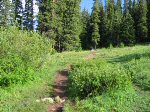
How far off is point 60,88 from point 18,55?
13.5ft

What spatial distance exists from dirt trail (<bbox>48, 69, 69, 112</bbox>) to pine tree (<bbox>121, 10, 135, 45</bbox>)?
4898cm

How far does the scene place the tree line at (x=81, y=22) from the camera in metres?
59.6

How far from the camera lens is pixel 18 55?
26031 millimetres

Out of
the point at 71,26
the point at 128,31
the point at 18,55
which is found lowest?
the point at 18,55

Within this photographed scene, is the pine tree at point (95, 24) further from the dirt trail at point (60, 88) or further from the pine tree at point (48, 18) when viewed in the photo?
the dirt trail at point (60, 88)

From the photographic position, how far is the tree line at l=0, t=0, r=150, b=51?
5956 cm

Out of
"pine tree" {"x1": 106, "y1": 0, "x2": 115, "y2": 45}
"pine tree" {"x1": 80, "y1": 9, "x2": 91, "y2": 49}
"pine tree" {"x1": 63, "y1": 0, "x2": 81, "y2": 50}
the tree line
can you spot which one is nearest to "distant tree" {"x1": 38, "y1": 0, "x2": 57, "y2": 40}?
the tree line

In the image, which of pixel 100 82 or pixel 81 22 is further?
pixel 81 22

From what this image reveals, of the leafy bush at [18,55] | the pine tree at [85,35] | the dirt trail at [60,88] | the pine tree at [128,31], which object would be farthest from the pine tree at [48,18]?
the leafy bush at [18,55]

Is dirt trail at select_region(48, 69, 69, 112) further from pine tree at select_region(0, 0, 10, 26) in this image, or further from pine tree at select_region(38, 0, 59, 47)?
pine tree at select_region(0, 0, 10, 26)

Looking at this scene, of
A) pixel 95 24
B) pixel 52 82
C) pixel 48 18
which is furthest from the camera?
pixel 95 24

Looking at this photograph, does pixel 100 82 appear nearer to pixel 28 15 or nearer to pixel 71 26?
pixel 71 26

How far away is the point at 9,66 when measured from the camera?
78.7 ft

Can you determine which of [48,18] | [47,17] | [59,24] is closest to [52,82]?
[47,17]
